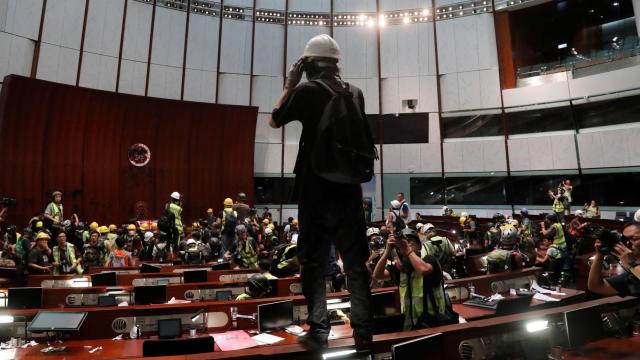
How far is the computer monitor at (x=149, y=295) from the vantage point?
496 cm

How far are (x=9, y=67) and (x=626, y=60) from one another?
20.2 metres

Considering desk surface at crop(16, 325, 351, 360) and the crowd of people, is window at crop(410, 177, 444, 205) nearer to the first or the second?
the crowd of people

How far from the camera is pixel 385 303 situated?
458 cm

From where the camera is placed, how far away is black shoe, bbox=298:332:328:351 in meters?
1.69

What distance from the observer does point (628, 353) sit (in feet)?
7.68

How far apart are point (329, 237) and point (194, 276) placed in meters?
4.82

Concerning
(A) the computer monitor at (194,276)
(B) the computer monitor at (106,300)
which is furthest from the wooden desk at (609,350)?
(A) the computer monitor at (194,276)

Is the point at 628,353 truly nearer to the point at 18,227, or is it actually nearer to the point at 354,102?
the point at 354,102

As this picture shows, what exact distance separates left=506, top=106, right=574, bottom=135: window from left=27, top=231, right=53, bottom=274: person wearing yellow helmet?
606 inches

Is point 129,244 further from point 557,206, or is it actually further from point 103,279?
point 557,206

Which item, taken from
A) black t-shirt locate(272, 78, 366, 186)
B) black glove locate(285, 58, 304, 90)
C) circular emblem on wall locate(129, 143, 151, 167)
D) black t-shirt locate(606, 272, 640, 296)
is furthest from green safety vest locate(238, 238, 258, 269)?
circular emblem on wall locate(129, 143, 151, 167)

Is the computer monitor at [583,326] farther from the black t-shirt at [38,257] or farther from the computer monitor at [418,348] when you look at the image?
A: the black t-shirt at [38,257]

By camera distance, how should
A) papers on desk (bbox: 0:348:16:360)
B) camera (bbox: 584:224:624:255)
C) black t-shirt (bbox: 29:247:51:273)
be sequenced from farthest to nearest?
black t-shirt (bbox: 29:247:51:273) < papers on desk (bbox: 0:348:16:360) < camera (bbox: 584:224:624:255)

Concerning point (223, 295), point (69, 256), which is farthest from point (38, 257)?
point (223, 295)
